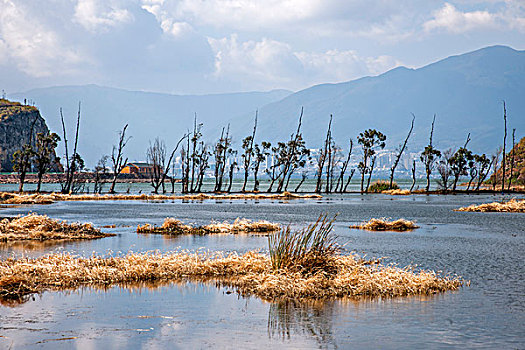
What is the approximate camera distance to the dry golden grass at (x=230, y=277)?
12336 mm

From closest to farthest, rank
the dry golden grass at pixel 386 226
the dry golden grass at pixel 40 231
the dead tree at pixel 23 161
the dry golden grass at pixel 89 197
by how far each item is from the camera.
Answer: the dry golden grass at pixel 40 231, the dry golden grass at pixel 386 226, the dry golden grass at pixel 89 197, the dead tree at pixel 23 161

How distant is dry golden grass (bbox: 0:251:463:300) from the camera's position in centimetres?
1234

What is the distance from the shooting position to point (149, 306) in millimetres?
11227

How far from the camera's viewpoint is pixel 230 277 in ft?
47.4

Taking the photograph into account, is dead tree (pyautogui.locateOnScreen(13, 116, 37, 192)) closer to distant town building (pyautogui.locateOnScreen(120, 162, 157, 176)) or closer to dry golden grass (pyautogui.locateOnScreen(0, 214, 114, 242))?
dry golden grass (pyautogui.locateOnScreen(0, 214, 114, 242))

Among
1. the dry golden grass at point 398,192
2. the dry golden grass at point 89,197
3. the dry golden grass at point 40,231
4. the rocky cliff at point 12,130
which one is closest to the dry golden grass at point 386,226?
the dry golden grass at point 40,231

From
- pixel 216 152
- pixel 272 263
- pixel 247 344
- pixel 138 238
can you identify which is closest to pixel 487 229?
pixel 138 238

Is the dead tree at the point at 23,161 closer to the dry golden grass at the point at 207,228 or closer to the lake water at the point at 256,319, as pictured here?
the dry golden grass at the point at 207,228

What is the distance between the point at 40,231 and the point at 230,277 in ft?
36.5

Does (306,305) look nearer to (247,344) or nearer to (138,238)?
(247,344)

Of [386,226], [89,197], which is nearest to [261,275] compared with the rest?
[386,226]

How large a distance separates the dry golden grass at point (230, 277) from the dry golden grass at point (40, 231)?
26.3ft

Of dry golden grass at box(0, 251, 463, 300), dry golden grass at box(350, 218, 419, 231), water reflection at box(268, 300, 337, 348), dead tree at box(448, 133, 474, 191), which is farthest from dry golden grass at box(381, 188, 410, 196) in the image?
water reflection at box(268, 300, 337, 348)

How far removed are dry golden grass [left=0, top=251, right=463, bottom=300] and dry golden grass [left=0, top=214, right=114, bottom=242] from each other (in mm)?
8005
